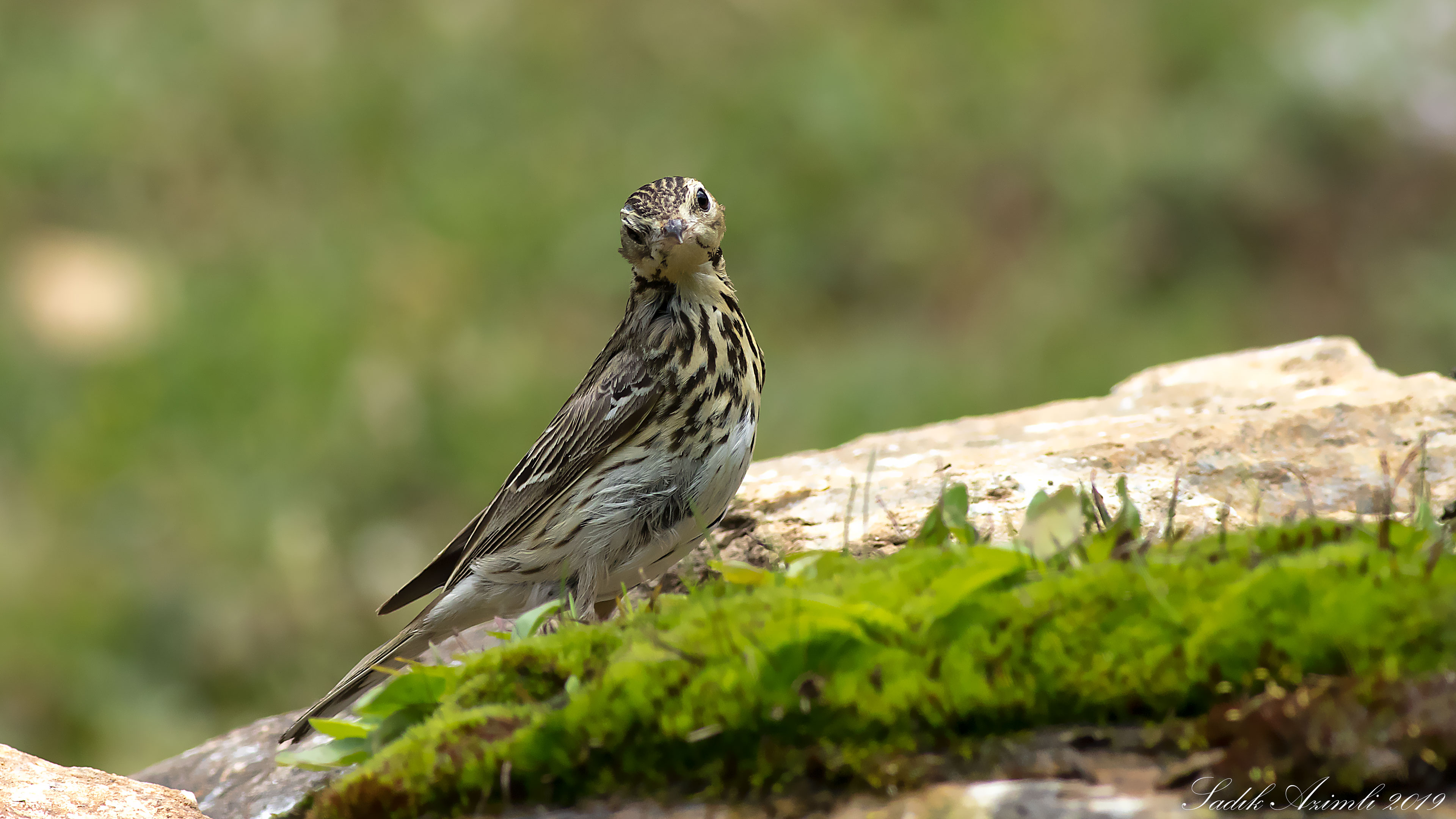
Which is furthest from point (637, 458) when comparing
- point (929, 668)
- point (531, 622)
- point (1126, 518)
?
point (929, 668)

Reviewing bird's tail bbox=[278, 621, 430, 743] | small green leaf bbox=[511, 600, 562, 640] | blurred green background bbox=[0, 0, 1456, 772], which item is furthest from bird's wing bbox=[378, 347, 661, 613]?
blurred green background bbox=[0, 0, 1456, 772]

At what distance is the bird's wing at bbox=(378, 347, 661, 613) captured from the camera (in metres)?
6.04

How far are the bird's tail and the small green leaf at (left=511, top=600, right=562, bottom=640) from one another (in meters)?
1.32

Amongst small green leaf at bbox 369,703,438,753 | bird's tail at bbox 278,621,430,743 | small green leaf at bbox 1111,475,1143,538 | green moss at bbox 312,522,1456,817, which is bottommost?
green moss at bbox 312,522,1456,817

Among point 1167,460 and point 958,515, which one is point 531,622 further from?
point 1167,460

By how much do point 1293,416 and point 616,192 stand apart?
878 centimetres

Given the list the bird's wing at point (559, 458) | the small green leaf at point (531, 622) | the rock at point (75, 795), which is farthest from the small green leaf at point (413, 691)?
the bird's wing at point (559, 458)

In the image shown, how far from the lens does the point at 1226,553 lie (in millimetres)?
3406

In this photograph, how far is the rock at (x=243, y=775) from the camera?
502cm

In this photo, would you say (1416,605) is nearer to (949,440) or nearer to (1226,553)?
(1226,553)

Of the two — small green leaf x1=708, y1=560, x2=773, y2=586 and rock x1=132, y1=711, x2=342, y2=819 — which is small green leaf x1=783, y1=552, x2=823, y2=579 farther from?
rock x1=132, y1=711, x2=342, y2=819

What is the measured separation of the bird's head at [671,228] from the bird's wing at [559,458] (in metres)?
0.45

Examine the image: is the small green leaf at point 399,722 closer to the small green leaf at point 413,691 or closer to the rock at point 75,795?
the small green leaf at point 413,691

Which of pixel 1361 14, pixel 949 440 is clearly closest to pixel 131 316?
pixel 949 440
